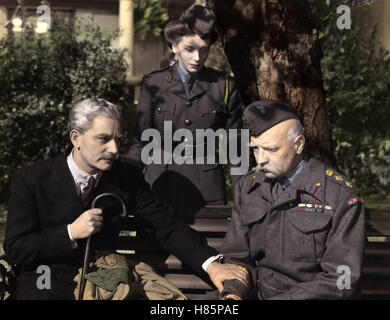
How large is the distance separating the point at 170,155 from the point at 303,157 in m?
1.49

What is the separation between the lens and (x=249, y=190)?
458cm

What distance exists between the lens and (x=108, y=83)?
11.3m

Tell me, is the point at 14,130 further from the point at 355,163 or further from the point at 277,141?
the point at 277,141

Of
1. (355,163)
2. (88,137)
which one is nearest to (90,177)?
(88,137)

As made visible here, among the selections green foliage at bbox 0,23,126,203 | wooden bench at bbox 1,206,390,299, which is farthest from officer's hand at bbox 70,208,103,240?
green foliage at bbox 0,23,126,203

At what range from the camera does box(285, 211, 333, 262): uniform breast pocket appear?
432 cm

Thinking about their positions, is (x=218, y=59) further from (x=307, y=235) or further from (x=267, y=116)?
(x=307, y=235)

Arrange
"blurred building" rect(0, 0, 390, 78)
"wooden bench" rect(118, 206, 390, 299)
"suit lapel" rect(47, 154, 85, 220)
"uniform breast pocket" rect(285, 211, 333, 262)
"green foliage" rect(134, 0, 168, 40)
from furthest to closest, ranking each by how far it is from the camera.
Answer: "green foliage" rect(134, 0, 168, 40) < "blurred building" rect(0, 0, 390, 78) < "wooden bench" rect(118, 206, 390, 299) < "suit lapel" rect(47, 154, 85, 220) < "uniform breast pocket" rect(285, 211, 333, 262)

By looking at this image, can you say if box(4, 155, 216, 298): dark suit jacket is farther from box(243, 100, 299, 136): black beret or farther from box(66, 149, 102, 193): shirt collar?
box(243, 100, 299, 136): black beret

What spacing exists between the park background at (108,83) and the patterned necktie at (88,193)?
5.47 m

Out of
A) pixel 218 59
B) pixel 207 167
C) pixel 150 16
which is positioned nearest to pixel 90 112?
pixel 207 167

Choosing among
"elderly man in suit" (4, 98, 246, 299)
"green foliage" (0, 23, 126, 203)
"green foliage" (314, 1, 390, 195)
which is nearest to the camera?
"elderly man in suit" (4, 98, 246, 299)

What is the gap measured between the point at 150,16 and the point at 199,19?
33.5 feet
